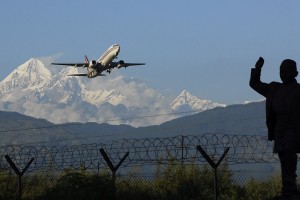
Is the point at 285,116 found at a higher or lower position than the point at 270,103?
lower

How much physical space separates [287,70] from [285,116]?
68 centimetres

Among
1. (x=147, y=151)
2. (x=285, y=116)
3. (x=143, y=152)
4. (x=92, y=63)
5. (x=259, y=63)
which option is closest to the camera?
(x=285, y=116)

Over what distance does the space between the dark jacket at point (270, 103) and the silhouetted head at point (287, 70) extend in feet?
0.52

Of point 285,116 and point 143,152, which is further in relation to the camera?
point 143,152

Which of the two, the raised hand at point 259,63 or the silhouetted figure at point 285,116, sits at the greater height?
the raised hand at point 259,63

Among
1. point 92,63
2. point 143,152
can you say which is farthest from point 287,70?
point 92,63

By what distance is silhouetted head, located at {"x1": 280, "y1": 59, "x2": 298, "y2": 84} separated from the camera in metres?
13.4

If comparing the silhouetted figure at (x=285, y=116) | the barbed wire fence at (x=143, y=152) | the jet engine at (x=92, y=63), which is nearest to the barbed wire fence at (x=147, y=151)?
the barbed wire fence at (x=143, y=152)

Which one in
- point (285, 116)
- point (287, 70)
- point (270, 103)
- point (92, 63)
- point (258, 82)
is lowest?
point (285, 116)

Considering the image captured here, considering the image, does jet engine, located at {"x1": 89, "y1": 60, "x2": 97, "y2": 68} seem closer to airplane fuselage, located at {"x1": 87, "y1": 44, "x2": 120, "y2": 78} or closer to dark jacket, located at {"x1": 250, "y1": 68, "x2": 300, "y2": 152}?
airplane fuselage, located at {"x1": 87, "y1": 44, "x2": 120, "y2": 78}

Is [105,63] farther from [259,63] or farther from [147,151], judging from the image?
[259,63]

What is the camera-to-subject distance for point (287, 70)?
530 inches

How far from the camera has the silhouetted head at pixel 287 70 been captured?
529 inches

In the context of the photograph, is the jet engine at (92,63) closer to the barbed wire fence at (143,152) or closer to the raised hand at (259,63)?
the barbed wire fence at (143,152)
